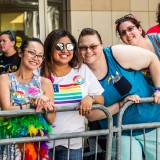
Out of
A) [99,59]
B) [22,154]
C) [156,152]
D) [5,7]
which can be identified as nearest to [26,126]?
[22,154]

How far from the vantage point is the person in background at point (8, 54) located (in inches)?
247

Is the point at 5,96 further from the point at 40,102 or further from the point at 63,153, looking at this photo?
the point at 63,153

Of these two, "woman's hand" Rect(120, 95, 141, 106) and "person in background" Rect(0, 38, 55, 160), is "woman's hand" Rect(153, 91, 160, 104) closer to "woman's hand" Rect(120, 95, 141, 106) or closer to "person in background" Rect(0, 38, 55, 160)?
"woman's hand" Rect(120, 95, 141, 106)

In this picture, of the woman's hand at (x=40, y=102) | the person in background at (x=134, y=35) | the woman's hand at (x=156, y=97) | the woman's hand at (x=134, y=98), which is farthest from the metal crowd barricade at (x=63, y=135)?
the person in background at (x=134, y=35)

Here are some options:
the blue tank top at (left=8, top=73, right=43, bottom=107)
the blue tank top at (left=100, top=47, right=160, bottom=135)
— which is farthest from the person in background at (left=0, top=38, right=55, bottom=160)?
the blue tank top at (left=100, top=47, right=160, bottom=135)

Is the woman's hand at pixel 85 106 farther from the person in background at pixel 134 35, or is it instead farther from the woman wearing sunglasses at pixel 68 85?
the person in background at pixel 134 35

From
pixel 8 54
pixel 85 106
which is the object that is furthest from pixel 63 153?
pixel 8 54

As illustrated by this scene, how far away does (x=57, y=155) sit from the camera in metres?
4.02

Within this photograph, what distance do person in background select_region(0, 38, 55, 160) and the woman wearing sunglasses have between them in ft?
0.39

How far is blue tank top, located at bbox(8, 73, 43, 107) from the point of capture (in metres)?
3.79

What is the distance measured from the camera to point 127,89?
13.8 feet

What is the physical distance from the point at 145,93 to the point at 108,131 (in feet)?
1.85

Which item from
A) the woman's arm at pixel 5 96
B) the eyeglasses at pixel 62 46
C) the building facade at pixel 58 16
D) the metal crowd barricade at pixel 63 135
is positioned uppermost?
the building facade at pixel 58 16

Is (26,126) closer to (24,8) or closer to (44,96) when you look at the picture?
(44,96)
